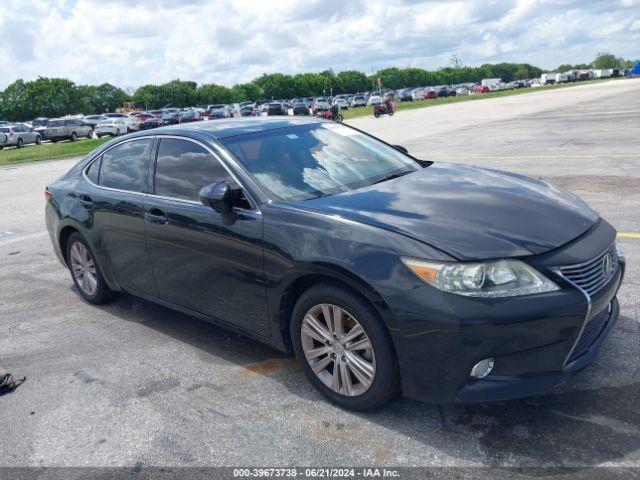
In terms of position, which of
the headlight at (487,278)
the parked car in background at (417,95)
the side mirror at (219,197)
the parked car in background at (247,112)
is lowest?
the parked car in background at (417,95)

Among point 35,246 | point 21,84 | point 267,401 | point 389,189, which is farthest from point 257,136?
point 21,84

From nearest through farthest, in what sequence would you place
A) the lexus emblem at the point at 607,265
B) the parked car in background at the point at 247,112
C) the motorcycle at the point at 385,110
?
1. the lexus emblem at the point at 607,265
2. the motorcycle at the point at 385,110
3. the parked car in background at the point at 247,112

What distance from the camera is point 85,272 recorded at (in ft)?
18.4

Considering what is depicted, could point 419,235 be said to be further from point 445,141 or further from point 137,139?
point 445,141

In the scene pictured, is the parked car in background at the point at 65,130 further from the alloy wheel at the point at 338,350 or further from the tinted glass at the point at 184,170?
the alloy wheel at the point at 338,350

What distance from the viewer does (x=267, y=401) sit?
3680mm

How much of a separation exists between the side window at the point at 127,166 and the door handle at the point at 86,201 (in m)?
0.18

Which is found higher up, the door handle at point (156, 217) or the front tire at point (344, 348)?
the door handle at point (156, 217)

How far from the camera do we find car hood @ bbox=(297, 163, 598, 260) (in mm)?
3098

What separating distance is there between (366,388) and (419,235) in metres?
0.89

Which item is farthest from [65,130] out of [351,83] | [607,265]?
[351,83]

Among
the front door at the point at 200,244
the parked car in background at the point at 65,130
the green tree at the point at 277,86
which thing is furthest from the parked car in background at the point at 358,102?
the front door at the point at 200,244

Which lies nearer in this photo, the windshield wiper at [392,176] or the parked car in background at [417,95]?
the windshield wiper at [392,176]

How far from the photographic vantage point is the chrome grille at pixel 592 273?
305cm
